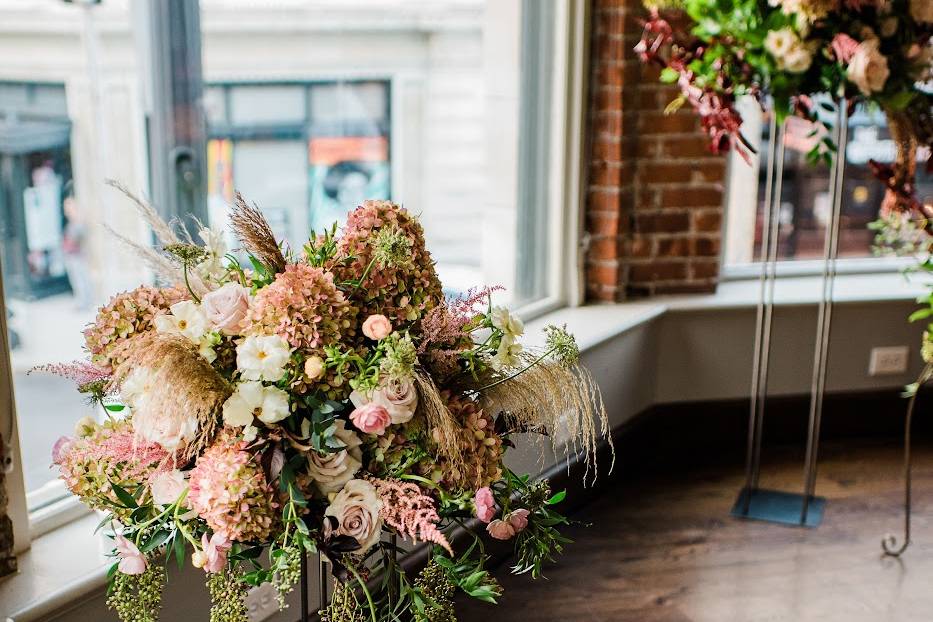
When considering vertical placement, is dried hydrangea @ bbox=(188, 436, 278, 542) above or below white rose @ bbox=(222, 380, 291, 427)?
below

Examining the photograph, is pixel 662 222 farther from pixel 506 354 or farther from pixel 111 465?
pixel 111 465

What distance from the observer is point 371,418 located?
4.35 ft

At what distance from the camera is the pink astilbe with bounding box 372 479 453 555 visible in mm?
1318

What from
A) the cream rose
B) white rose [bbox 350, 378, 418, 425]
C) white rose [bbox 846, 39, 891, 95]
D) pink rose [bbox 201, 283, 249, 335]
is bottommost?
the cream rose

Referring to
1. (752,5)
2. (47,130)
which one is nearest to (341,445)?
(47,130)

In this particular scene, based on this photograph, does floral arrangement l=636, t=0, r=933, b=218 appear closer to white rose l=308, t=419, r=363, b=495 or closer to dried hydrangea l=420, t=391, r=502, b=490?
dried hydrangea l=420, t=391, r=502, b=490

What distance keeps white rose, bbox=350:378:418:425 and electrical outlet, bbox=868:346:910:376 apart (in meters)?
2.94

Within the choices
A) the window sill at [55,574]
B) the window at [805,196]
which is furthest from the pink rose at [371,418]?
the window at [805,196]

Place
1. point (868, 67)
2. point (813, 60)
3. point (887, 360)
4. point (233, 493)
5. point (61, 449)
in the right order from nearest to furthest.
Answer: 1. point (233, 493)
2. point (61, 449)
3. point (868, 67)
4. point (813, 60)
5. point (887, 360)

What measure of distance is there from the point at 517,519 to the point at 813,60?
1.78m

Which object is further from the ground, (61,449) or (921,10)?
(921,10)

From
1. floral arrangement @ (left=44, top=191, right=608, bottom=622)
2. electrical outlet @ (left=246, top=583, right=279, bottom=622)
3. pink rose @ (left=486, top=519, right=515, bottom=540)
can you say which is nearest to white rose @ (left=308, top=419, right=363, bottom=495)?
floral arrangement @ (left=44, top=191, right=608, bottom=622)

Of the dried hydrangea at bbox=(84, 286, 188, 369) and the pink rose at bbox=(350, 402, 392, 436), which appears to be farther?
the dried hydrangea at bbox=(84, 286, 188, 369)

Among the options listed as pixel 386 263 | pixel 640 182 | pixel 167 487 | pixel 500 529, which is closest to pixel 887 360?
pixel 640 182
